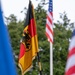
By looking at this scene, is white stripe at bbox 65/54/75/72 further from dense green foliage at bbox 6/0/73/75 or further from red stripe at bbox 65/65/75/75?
dense green foliage at bbox 6/0/73/75

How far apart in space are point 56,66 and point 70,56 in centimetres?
1972

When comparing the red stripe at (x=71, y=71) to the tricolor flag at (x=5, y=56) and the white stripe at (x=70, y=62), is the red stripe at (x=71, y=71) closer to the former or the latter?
the white stripe at (x=70, y=62)

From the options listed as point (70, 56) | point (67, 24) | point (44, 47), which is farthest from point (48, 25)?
point (67, 24)

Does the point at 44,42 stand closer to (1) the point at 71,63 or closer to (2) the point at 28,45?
(2) the point at 28,45

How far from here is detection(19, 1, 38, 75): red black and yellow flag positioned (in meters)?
7.85

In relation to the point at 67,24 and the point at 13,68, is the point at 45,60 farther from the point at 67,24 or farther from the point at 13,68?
the point at 13,68

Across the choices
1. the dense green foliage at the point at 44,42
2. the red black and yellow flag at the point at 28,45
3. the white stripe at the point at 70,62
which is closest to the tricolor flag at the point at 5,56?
the white stripe at the point at 70,62

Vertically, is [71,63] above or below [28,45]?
above

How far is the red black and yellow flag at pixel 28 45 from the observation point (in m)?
7.85

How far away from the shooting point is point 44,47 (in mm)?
22500

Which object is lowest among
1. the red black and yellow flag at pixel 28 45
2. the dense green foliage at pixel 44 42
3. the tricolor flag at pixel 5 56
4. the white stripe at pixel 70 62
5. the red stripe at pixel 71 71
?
the dense green foliage at pixel 44 42

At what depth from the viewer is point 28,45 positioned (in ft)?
26.5

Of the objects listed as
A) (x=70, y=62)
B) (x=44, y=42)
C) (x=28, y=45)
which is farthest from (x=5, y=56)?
(x=44, y=42)

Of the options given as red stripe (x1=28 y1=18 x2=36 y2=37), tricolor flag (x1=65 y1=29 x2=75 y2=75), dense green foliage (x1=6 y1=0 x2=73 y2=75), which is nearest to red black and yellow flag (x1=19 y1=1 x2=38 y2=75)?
red stripe (x1=28 y1=18 x2=36 y2=37)
